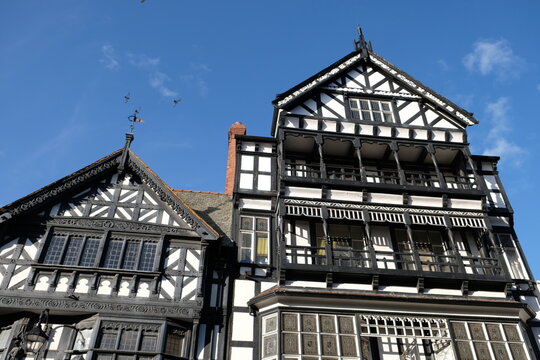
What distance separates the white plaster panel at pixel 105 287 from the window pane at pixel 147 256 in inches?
50.3

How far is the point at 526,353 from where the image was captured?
618 inches

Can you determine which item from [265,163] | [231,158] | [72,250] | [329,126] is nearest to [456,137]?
[329,126]

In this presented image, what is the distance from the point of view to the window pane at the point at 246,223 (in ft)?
61.9

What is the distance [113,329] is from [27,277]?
3.78 meters

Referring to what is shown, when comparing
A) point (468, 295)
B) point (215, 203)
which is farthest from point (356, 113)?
point (468, 295)

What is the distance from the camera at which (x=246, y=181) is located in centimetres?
2033

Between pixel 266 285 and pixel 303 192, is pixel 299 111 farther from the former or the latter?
pixel 266 285

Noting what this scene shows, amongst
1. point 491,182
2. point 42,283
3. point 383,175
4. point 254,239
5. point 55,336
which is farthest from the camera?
point 491,182

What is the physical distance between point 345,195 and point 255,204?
4156 mm

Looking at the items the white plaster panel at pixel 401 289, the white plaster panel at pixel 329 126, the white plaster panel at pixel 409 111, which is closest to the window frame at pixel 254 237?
the white plaster panel at pixel 401 289

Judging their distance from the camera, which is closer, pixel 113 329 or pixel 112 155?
pixel 113 329

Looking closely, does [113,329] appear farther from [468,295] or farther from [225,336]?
[468,295]

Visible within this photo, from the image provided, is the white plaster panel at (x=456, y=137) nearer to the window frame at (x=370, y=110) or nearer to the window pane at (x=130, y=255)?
the window frame at (x=370, y=110)

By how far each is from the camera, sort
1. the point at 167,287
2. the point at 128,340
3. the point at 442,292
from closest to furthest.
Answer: the point at 128,340, the point at 167,287, the point at 442,292
